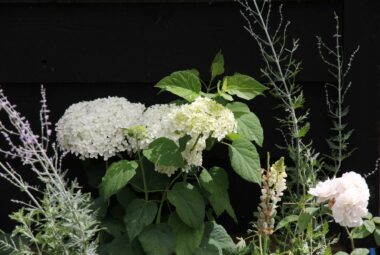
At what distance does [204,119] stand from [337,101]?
→ 0.68 meters

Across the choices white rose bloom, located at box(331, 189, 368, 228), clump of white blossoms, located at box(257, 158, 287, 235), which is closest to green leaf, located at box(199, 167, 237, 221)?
clump of white blossoms, located at box(257, 158, 287, 235)

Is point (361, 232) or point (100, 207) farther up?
point (100, 207)

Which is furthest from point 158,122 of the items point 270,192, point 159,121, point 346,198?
point 346,198

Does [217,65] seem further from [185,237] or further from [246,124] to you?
[185,237]

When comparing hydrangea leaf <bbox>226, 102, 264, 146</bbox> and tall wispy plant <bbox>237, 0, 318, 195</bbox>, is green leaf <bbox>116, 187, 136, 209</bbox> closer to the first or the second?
hydrangea leaf <bbox>226, 102, 264, 146</bbox>

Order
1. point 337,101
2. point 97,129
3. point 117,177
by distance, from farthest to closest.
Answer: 1. point 337,101
2. point 97,129
3. point 117,177

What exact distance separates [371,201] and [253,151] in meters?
0.69

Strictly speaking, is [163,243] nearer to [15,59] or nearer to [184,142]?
[184,142]

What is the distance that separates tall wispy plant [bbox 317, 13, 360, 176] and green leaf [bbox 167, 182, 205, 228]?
59 centimetres

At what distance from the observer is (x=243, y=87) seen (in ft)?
9.38

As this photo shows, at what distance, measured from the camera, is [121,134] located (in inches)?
111

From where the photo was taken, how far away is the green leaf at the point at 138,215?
270 cm

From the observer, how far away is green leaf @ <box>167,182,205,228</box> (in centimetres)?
272

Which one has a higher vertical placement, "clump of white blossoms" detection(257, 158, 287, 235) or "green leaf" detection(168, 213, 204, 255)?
"clump of white blossoms" detection(257, 158, 287, 235)
